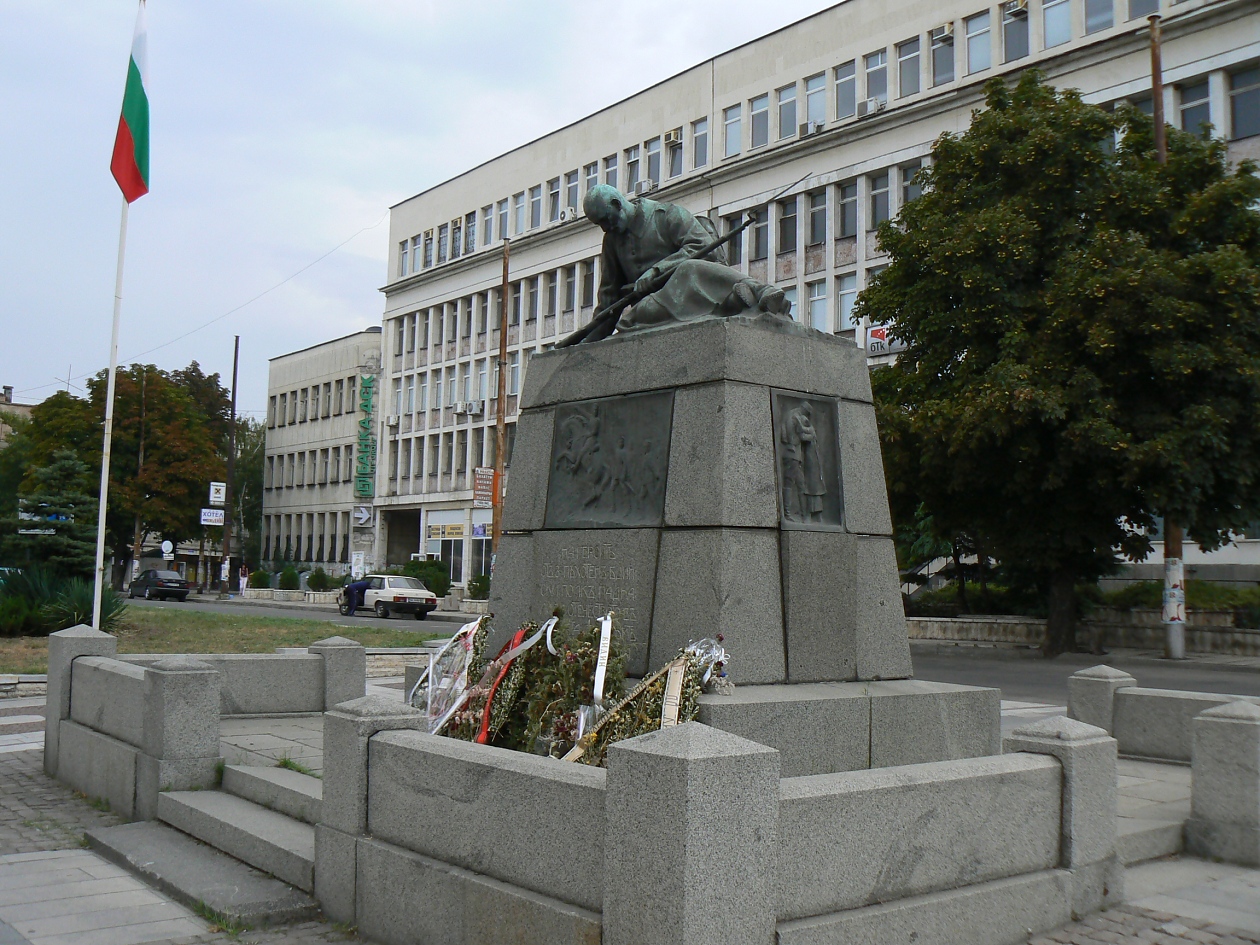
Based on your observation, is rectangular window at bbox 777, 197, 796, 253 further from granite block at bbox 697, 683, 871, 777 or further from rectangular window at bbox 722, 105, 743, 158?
granite block at bbox 697, 683, 871, 777

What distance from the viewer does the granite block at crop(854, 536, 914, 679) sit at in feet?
24.3

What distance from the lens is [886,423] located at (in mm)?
23859

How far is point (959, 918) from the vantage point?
4.74 m

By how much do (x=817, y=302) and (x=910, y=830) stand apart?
128 ft

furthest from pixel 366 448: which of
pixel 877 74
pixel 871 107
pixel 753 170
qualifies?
pixel 877 74

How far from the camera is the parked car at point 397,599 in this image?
1624 inches

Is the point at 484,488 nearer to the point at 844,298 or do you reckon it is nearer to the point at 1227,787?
the point at 844,298

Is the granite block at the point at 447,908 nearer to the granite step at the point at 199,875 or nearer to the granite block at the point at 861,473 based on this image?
the granite step at the point at 199,875

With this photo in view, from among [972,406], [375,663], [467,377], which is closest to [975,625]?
[972,406]

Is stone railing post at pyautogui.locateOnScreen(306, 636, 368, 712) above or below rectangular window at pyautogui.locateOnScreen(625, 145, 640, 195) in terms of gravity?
below

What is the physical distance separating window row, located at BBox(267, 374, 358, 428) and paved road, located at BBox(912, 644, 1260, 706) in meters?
50.5

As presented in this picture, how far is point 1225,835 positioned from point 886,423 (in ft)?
57.0

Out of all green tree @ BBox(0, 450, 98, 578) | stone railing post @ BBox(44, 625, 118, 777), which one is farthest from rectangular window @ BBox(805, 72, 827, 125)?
stone railing post @ BBox(44, 625, 118, 777)

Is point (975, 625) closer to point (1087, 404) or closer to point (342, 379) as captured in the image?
point (1087, 404)
